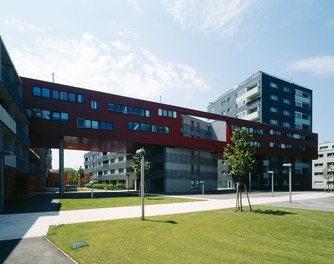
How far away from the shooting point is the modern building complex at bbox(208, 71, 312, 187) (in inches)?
2852

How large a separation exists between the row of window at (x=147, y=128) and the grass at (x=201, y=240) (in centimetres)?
2969

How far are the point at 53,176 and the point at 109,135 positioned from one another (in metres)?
70.7

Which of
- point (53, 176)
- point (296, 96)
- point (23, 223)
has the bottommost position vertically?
point (53, 176)

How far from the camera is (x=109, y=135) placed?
42250 mm

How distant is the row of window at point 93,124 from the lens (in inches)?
1558

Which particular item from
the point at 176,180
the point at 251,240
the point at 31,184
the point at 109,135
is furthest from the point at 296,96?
the point at 251,240

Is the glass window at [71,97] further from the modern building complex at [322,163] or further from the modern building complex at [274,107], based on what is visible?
the modern building complex at [322,163]

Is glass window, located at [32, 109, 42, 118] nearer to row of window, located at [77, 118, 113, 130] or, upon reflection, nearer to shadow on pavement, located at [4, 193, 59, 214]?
row of window, located at [77, 118, 113, 130]

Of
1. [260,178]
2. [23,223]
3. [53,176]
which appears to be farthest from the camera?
[53,176]

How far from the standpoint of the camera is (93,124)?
134ft

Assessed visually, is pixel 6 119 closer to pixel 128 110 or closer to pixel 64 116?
pixel 64 116

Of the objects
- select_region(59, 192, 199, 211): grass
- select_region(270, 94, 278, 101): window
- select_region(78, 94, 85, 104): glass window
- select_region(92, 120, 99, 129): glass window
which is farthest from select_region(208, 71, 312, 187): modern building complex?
select_region(78, 94, 85, 104): glass window

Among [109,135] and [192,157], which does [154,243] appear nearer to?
[109,135]

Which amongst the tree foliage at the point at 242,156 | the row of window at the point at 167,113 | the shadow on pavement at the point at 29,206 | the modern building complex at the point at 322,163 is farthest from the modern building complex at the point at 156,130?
the modern building complex at the point at 322,163
